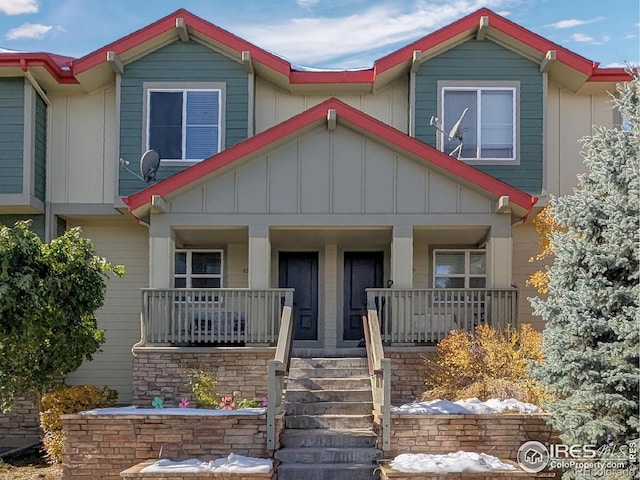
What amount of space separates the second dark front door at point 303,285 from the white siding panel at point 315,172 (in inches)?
100

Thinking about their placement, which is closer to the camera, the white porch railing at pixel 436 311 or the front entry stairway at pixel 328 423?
the front entry stairway at pixel 328 423

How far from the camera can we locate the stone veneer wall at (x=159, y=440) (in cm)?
917

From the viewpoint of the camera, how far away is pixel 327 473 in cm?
898

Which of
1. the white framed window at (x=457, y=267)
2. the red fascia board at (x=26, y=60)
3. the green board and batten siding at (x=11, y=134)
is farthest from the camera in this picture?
the white framed window at (x=457, y=267)

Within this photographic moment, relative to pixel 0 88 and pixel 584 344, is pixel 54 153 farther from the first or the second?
pixel 584 344

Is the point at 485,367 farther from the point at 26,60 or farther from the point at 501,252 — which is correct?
the point at 26,60

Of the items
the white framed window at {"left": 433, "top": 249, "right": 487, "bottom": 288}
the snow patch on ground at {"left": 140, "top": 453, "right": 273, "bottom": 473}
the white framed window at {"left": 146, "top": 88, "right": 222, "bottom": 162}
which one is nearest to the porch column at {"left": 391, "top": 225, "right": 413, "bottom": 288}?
the white framed window at {"left": 433, "top": 249, "right": 487, "bottom": 288}

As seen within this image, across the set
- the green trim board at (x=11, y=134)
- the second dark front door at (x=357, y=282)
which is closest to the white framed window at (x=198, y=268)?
the second dark front door at (x=357, y=282)

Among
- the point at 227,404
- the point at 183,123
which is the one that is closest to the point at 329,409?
the point at 227,404

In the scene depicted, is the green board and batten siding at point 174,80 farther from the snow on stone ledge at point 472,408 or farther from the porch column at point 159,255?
the snow on stone ledge at point 472,408

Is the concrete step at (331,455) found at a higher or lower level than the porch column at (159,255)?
lower

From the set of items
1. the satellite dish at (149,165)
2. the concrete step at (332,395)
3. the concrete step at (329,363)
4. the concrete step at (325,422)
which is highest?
the satellite dish at (149,165)

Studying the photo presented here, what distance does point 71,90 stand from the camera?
47.2 ft

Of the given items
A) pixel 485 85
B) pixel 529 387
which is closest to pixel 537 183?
pixel 485 85
